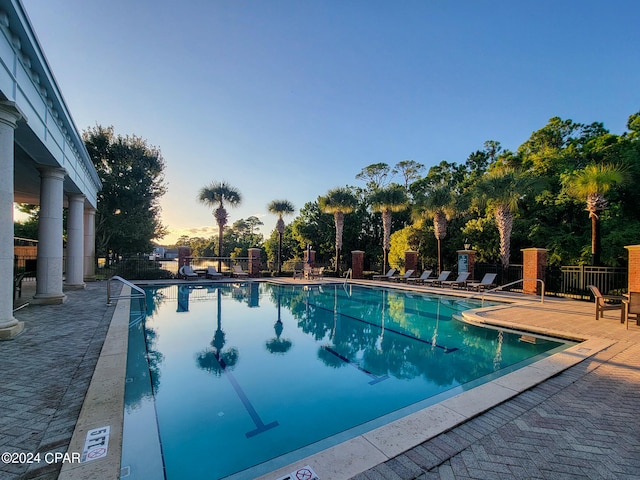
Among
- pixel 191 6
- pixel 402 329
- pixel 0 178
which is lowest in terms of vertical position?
pixel 402 329

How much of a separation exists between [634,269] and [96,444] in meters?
12.6

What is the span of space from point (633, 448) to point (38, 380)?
633 cm

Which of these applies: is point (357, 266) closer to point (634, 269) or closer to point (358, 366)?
point (634, 269)

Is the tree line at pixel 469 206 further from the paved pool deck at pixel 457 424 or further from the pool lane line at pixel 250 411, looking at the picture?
the pool lane line at pixel 250 411

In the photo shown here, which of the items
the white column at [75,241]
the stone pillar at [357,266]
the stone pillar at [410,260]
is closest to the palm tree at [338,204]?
the stone pillar at [357,266]

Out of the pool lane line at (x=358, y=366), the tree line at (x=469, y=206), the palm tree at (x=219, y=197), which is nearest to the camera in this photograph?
the pool lane line at (x=358, y=366)

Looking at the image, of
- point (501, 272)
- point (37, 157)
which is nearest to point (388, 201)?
point (501, 272)

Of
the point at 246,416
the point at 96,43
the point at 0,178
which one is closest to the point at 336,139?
the point at 96,43

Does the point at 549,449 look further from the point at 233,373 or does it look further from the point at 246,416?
the point at 233,373

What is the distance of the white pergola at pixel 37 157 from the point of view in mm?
4988

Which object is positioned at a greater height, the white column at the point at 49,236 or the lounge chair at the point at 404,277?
the white column at the point at 49,236

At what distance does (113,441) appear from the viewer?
103 inches

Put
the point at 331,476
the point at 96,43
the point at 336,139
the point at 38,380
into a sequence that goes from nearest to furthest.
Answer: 1. the point at 331,476
2. the point at 38,380
3. the point at 96,43
4. the point at 336,139

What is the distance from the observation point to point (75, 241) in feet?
36.7
